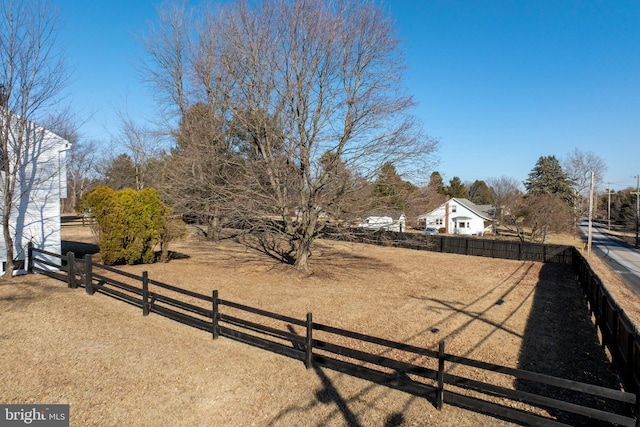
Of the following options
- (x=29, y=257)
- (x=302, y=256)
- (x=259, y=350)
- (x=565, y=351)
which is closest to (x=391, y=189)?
(x=302, y=256)

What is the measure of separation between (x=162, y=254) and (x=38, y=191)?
16.5 feet

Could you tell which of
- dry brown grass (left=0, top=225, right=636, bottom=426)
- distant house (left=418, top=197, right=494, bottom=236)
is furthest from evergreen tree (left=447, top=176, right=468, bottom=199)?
dry brown grass (left=0, top=225, right=636, bottom=426)

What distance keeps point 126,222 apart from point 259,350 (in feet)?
33.0

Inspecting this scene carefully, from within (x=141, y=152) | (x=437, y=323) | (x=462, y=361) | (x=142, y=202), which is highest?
(x=141, y=152)

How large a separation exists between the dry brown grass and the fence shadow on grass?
45 mm

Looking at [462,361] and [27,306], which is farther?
[27,306]

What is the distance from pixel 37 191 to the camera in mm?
12531

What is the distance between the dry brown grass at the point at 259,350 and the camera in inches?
190

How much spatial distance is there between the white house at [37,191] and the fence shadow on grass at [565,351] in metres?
14.8

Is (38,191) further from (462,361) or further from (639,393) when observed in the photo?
(639,393)

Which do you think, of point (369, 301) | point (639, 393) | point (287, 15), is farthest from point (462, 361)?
point (287, 15)

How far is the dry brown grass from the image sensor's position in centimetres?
483

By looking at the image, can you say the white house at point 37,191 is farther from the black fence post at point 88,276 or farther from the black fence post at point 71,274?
the black fence post at point 88,276

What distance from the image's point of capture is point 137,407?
190 inches
